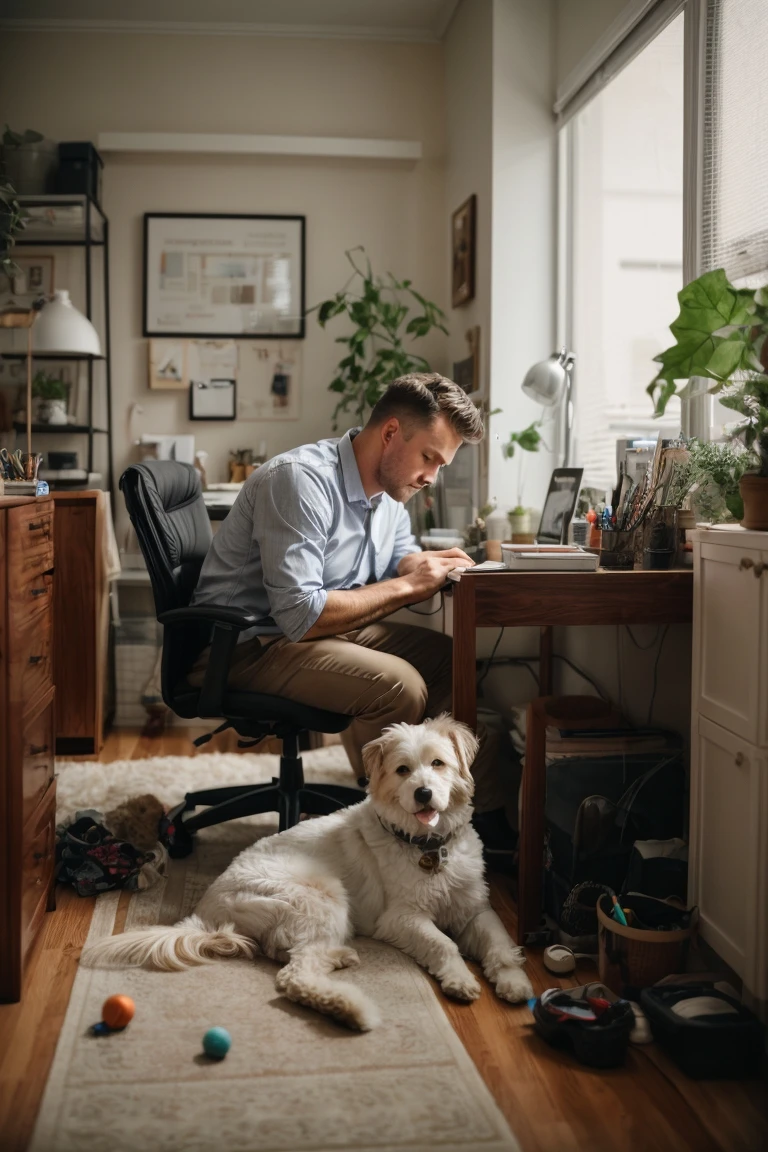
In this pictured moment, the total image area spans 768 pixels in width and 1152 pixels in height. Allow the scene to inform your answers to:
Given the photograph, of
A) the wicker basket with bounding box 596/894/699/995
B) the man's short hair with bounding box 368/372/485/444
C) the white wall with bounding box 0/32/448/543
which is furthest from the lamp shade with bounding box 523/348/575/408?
the wicker basket with bounding box 596/894/699/995

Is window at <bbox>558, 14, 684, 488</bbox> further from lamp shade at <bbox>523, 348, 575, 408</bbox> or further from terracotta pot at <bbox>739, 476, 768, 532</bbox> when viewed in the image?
terracotta pot at <bbox>739, 476, 768, 532</bbox>

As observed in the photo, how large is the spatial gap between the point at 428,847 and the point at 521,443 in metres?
1.72


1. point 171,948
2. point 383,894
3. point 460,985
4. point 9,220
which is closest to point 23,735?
point 171,948

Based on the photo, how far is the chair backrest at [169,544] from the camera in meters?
2.38

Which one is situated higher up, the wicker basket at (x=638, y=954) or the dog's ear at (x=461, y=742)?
the dog's ear at (x=461, y=742)

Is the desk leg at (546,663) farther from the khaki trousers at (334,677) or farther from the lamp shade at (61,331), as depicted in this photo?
the lamp shade at (61,331)

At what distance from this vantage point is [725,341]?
195cm

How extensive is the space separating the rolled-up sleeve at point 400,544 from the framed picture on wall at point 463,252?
1.36m

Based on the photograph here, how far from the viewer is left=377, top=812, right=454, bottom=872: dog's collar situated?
2.02 meters

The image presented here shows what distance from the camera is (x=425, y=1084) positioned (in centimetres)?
156

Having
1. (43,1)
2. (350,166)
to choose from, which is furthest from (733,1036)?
(43,1)

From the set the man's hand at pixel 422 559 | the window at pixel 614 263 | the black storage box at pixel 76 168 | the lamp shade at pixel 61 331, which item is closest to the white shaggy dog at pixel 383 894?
the man's hand at pixel 422 559

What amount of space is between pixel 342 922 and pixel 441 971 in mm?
209

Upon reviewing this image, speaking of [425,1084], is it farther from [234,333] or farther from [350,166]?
[350,166]
